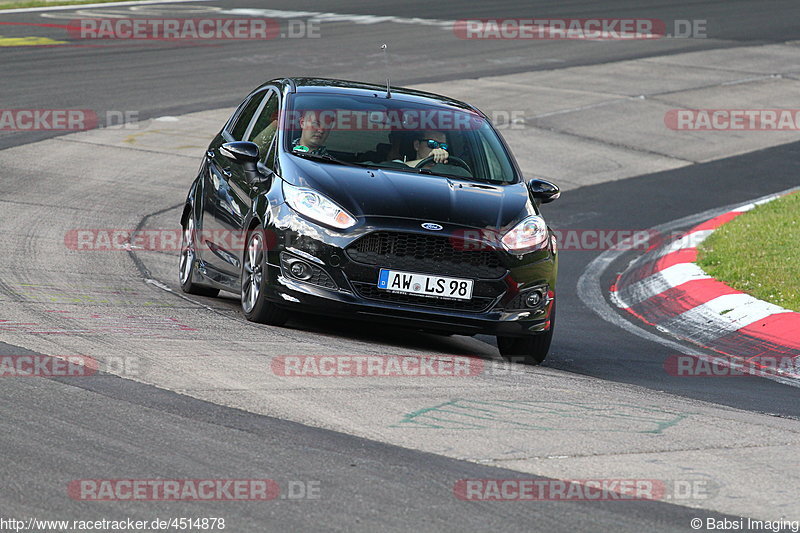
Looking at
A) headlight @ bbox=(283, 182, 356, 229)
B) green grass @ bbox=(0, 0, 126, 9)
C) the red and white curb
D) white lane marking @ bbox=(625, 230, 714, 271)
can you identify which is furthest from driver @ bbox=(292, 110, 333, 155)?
green grass @ bbox=(0, 0, 126, 9)

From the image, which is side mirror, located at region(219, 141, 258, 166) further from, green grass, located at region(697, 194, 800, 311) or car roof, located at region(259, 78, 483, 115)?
green grass, located at region(697, 194, 800, 311)

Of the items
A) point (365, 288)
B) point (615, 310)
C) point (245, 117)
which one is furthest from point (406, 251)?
point (615, 310)

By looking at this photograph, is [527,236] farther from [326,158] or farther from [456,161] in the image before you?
[326,158]

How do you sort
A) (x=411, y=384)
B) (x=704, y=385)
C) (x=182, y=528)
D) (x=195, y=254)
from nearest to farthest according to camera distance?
(x=182, y=528)
(x=411, y=384)
(x=704, y=385)
(x=195, y=254)

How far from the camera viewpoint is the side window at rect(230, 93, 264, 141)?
940 centimetres

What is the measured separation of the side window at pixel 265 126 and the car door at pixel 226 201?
124 mm

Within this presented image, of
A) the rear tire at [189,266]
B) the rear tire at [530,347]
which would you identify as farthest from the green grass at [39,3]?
the rear tire at [530,347]

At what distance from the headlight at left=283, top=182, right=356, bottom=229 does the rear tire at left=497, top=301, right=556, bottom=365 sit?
1.45m

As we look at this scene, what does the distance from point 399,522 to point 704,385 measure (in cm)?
395

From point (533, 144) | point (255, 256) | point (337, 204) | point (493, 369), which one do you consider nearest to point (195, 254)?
point (255, 256)

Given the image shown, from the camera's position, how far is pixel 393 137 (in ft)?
28.2

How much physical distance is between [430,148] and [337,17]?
2283 cm

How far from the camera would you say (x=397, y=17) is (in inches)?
1214

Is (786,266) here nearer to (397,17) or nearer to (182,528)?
(182,528)
